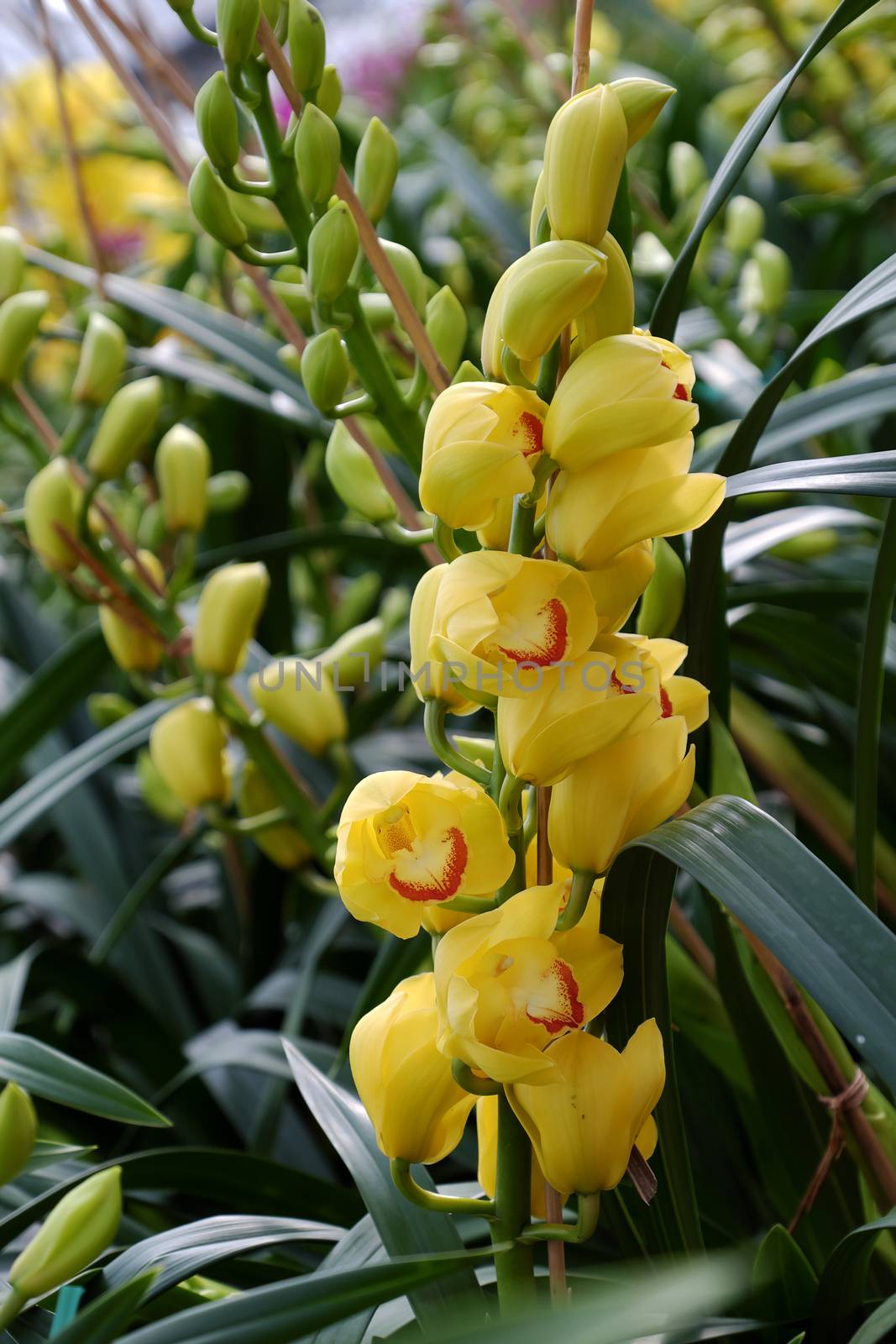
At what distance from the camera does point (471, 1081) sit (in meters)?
0.25

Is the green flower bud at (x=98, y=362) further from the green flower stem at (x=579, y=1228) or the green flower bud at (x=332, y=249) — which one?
the green flower stem at (x=579, y=1228)

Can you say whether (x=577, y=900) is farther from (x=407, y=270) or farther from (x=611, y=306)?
(x=407, y=270)

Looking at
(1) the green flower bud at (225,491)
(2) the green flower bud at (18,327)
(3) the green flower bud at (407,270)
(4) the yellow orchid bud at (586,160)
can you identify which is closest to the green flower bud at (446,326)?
(3) the green flower bud at (407,270)

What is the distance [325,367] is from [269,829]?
0.27m

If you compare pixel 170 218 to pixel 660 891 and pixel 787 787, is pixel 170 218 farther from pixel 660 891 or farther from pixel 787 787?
pixel 660 891

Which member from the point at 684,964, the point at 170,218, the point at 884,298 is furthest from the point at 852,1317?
the point at 170,218

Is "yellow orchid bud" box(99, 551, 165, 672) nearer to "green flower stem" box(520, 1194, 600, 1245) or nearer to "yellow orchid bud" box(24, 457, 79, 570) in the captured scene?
"yellow orchid bud" box(24, 457, 79, 570)

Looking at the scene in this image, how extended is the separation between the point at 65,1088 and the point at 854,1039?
0.74ft

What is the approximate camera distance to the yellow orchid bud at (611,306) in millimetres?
251

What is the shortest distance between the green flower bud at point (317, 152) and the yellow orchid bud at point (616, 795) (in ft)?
0.61

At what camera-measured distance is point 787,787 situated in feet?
1.80

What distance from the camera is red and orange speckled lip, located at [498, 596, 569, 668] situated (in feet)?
0.78

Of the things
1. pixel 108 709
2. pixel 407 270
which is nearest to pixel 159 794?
pixel 108 709

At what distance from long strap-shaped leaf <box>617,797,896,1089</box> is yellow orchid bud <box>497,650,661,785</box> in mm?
27
